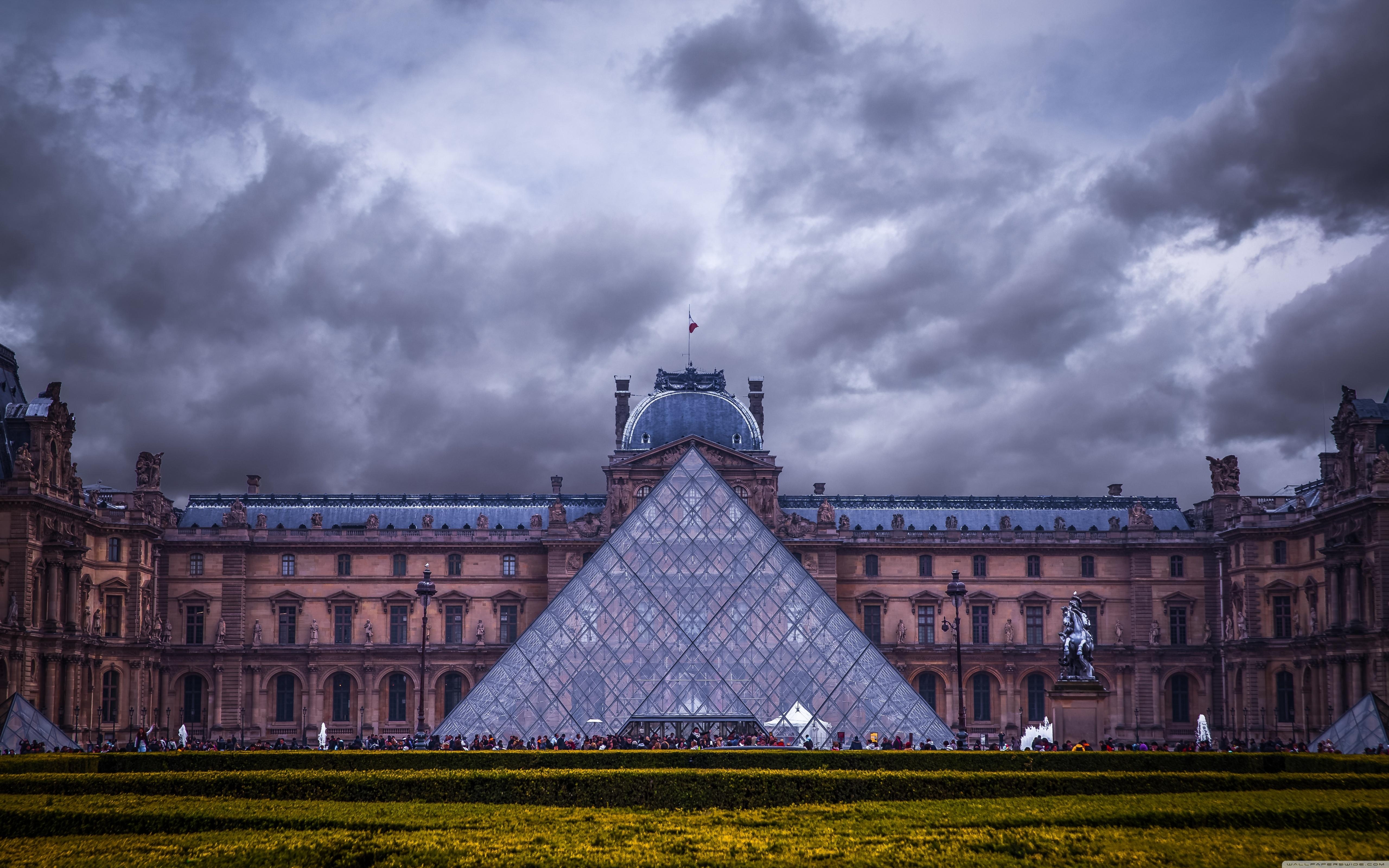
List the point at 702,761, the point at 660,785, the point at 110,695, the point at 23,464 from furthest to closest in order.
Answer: the point at 110,695
the point at 23,464
the point at 702,761
the point at 660,785

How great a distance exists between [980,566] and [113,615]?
32520mm

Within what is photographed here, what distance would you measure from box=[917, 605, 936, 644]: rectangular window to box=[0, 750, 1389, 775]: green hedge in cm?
3230

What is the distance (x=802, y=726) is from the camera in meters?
31.5

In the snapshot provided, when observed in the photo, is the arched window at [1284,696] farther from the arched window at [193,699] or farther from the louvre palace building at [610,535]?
the arched window at [193,699]

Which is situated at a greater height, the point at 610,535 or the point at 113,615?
the point at 610,535

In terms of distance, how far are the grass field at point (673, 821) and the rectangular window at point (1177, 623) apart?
3654 cm

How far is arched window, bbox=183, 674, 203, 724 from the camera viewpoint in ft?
181

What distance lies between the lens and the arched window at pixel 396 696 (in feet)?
184

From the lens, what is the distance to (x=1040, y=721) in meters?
55.6

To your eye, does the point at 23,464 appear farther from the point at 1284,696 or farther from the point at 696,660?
the point at 1284,696

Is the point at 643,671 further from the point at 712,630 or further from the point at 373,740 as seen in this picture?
the point at 373,740

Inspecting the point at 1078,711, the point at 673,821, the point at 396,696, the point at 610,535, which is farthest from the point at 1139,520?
the point at 673,821

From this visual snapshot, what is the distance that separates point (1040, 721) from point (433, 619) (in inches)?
950

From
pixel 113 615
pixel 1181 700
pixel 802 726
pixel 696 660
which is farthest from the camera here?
pixel 1181 700
